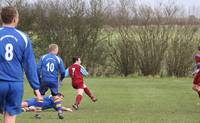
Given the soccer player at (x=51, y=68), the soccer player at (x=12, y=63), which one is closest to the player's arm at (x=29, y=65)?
the soccer player at (x=12, y=63)

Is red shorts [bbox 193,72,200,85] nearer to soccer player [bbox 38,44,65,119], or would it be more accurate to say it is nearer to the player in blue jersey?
soccer player [bbox 38,44,65,119]

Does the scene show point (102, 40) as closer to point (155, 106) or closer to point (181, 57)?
point (181, 57)

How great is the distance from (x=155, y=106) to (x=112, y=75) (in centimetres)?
1963

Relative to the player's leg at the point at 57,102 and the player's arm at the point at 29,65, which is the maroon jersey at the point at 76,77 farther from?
the player's arm at the point at 29,65

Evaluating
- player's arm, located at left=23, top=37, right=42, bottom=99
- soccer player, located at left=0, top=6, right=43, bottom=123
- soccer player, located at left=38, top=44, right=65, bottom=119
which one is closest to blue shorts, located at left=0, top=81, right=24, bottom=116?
soccer player, located at left=0, top=6, right=43, bottom=123

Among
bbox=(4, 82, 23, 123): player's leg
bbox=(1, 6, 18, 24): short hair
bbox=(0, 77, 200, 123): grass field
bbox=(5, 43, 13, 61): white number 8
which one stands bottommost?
bbox=(0, 77, 200, 123): grass field

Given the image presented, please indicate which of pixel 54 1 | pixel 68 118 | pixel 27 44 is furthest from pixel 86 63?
pixel 27 44

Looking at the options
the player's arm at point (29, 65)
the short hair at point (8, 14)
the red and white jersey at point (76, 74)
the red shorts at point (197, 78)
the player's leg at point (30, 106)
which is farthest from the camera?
the red and white jersey at point (76, 74)

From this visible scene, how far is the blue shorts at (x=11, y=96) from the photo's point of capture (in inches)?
280

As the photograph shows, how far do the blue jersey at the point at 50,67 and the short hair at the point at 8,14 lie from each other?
19.1ft

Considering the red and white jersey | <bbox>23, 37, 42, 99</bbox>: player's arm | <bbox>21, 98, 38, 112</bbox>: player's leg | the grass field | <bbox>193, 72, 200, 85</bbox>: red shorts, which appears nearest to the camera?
<bbox>23, 37, 42, 99</bbox>: player's arm

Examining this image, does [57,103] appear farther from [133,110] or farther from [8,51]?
[8,51]

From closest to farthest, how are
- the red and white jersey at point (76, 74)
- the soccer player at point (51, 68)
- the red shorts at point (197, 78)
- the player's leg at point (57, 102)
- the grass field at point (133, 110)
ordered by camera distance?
the grass field at point (133, 110), the player's leg at point (57, 102), the soccer player at point (51, 68), the red shorts at point (197, 78), the red and white jersey at point (76, 74)

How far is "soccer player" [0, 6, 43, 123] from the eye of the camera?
7.10 m
